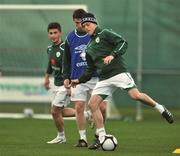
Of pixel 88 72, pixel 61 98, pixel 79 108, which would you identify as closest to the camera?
pixel 88 72

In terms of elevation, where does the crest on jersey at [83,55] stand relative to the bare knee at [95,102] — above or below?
above

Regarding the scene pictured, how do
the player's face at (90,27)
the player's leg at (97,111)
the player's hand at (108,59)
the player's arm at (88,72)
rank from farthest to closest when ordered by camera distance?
the player's arm at (88,72), the player's face at (90,27), the player's leg at (97,111), the player's hand at (108,59)

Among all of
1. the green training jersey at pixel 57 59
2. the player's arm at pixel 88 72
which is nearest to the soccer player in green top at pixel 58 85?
the green training jersey at pixel 57 59

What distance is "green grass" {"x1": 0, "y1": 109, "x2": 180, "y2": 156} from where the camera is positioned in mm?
11930

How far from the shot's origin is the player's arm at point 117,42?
39.7 feet

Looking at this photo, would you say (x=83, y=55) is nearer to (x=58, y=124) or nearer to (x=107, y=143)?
(x=58, y=124)

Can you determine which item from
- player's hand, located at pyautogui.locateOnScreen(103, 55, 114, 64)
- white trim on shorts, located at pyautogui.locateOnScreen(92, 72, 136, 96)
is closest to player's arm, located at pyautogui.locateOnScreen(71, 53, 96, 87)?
white trim on shorts, located at pyautogui.locateOnScreen(92, 72, 136, 96)

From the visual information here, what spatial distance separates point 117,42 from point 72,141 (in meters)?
2.95

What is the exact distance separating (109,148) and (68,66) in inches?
78.5

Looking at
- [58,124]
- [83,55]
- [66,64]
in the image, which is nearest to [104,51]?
[83,55]

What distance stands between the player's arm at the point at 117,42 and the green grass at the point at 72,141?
149cm

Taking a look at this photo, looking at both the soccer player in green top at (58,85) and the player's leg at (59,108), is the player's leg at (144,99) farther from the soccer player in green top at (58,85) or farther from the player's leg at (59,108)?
the player's leg at (59,108)

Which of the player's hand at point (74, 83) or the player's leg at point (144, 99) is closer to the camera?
the player's leg at point (144, 99)

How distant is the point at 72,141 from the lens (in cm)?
1455
